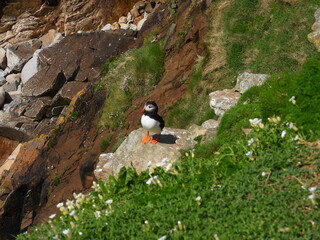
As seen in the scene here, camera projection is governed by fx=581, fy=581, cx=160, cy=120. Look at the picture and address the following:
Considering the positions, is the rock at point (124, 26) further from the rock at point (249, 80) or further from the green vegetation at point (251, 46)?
the rock at point (249, 80)

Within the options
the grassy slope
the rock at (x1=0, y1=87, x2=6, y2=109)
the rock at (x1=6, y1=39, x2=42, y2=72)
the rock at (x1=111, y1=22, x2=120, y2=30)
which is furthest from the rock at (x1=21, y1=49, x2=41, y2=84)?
the grassy slope

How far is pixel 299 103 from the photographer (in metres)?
8.19

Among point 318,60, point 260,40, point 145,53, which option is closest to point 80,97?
point 145,53

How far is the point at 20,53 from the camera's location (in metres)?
36.1

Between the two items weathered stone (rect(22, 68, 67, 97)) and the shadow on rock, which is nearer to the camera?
the shadow on rock

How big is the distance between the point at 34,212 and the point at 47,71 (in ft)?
36.1

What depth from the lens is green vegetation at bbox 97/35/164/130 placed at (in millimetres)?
18344

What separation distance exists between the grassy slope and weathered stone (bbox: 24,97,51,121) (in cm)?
1860

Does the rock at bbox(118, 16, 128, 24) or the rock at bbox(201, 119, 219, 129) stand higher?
the rock at bbox(201, 119, 219, 129)

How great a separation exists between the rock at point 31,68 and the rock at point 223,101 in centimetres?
1996

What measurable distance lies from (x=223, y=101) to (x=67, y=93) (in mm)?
13157

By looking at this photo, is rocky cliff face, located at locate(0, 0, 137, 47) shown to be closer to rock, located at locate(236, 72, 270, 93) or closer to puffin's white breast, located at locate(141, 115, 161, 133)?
rock, located at locate(236, 72, 270, 93)

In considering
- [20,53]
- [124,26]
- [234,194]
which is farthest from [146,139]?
[20,53]

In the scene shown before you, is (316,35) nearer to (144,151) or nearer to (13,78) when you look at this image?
(144,151)
